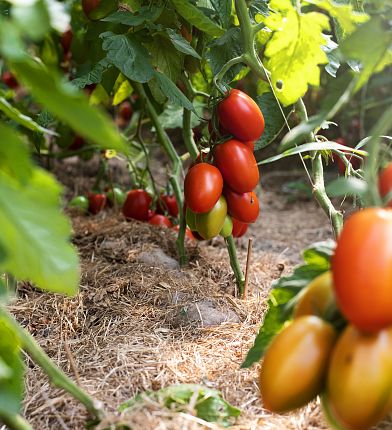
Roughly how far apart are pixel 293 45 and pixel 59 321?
0.82m

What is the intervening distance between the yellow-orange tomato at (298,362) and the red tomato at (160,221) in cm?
135

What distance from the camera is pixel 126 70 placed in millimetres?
1411

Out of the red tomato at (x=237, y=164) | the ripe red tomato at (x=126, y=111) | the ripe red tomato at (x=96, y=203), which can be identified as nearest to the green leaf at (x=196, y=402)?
the red tomato at (x=237, y=164)

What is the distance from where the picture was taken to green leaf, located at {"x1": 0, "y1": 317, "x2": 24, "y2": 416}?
0.76m

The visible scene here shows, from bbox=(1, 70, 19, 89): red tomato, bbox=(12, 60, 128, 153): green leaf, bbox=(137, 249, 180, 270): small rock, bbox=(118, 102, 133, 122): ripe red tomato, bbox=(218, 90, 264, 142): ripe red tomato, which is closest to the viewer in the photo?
bbox=(12, 60, 128, 153): green leaf

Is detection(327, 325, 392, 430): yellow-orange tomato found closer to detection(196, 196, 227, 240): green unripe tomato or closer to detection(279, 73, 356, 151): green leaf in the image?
detection(279, 73, 356, 151): green leaf

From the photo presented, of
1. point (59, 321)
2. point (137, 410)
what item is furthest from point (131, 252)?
point (137, 410)

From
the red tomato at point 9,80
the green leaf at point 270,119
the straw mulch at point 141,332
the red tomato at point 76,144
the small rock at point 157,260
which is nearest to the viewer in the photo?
the straw mulch at point 141,332

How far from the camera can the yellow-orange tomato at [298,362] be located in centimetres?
74

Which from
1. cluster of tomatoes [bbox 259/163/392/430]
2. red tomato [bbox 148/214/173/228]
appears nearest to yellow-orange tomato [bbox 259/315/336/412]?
cluster of tomatoes [bbox 259/163/392/430]

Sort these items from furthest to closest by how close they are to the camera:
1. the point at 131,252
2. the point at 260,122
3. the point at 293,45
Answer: the point at 131,252, the point at 260,122, the point at 293,45

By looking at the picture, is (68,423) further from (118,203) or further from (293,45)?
(118,203)

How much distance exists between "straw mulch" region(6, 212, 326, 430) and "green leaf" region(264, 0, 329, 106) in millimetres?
560

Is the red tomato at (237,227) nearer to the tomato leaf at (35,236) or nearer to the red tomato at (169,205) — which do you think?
the red tomato at (169,205)
